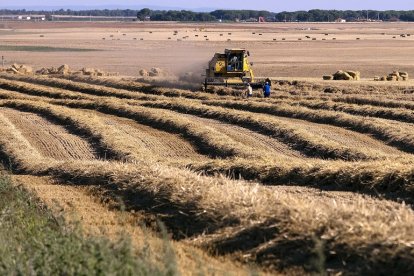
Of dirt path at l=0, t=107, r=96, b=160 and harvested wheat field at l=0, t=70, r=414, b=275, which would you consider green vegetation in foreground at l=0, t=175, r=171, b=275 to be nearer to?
harvested wheat field at l=0, t=70, r=414, b=275

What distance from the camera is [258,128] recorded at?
94.7 ft

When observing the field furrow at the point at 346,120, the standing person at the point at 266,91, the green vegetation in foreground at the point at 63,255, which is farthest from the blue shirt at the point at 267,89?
the green vegetation in foreground at the point at 63,255

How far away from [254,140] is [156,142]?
2.92m

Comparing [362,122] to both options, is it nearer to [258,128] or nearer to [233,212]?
[258,128]

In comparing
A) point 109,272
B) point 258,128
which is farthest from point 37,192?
point 258,128

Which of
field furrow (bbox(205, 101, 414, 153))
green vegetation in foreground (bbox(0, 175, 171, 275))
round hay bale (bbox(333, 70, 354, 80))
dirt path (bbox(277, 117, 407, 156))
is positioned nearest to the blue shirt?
field furrow (bbox(205, 101, 414, 153))

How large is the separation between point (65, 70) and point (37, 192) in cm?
4264

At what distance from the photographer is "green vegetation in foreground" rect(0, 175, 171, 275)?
777cm

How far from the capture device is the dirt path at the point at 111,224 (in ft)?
30.3

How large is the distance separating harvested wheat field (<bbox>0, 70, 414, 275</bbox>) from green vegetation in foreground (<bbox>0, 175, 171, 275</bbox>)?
776 millimetres

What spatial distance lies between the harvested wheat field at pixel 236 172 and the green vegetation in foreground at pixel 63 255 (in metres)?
0.78

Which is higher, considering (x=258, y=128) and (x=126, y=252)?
(x=126, y=252)

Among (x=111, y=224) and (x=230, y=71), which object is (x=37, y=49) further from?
(x=111, y=224)

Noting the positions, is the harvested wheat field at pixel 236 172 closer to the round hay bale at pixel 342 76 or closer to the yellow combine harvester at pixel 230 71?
the yellow combine harvester at pixel 230 71
